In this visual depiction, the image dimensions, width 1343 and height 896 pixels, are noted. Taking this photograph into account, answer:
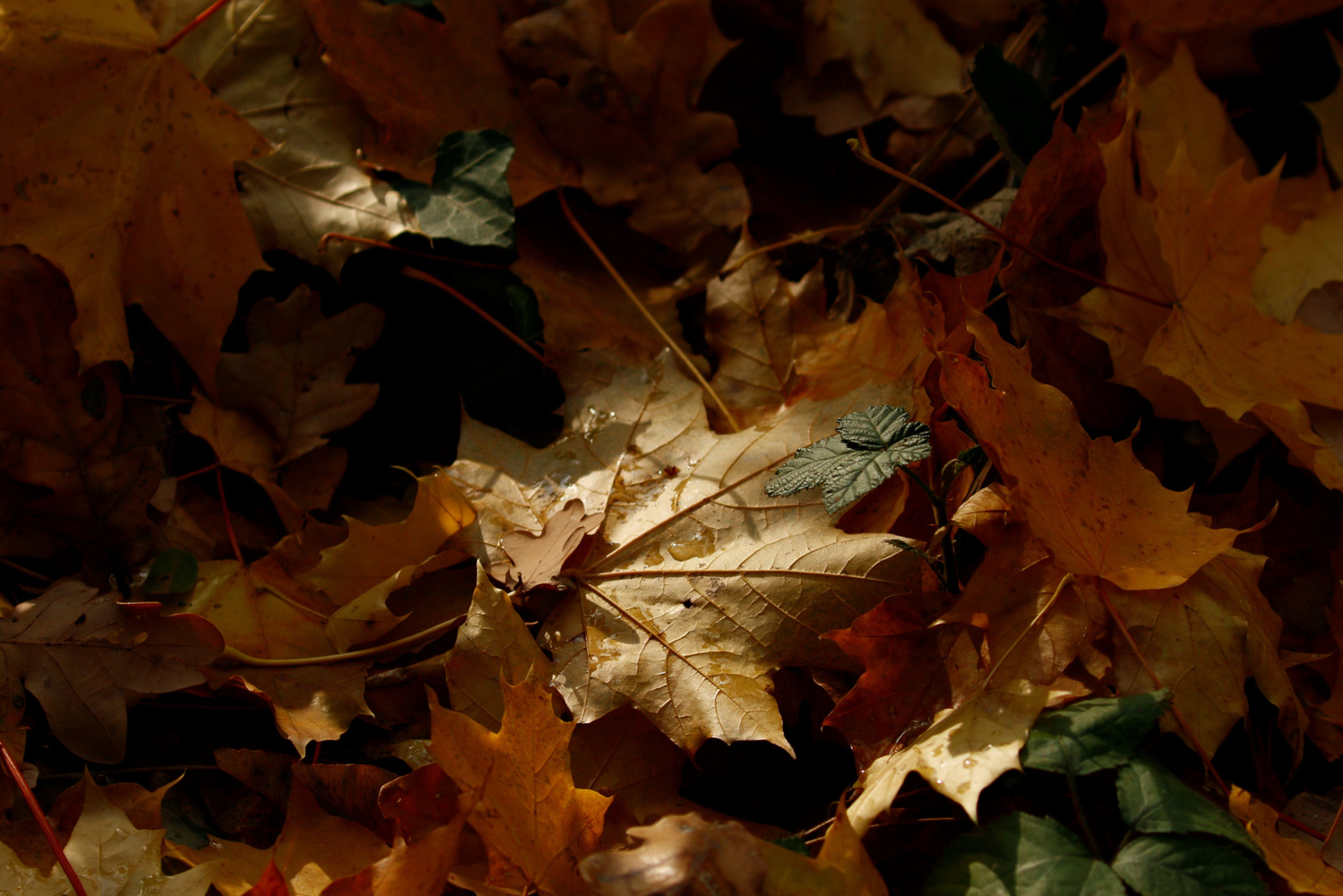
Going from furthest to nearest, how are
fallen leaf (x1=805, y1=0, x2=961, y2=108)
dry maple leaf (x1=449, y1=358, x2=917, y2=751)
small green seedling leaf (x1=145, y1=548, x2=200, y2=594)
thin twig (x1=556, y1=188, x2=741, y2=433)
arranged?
fallen leaf (x1=805, y1=0, x2=961, y2=108)
thin twig (x1=556, y1=188, x2=741, y2=433)
small green seedling leaf (x1=145, y1=548, x2=200, y2=594)
dry maple leaf (x1=449, y1=358, x2=917, y2=751)

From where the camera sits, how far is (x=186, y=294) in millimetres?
1101

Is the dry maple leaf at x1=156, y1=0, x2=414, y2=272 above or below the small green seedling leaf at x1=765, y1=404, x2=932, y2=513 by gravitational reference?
above

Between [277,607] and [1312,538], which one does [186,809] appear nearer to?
[277,607]

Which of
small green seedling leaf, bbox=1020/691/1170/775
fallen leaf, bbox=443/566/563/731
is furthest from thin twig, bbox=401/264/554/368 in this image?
small green seedling leaf, bbox=1020/691/1170/775

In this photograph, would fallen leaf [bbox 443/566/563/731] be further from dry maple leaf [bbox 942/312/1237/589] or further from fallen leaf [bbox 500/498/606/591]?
dry maple leaf [bbox 942/312/1237/589]

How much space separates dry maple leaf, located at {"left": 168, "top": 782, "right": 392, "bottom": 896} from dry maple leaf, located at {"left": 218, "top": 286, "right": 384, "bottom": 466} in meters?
0.47

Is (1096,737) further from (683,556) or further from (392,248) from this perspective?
(392,248)

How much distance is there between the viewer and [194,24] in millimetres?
1092

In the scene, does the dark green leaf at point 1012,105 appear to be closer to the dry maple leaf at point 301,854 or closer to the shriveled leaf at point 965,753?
the shriveled leaf at point 965,753

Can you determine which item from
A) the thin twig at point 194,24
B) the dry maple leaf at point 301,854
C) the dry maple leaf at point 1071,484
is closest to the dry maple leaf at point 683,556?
the dry maple leaf at point 1071,484

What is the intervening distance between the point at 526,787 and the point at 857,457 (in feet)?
1.40

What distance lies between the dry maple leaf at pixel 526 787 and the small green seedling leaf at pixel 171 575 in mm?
452

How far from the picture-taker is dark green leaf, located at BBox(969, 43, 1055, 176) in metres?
1.07

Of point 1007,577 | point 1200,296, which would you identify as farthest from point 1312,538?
point 1007,577
